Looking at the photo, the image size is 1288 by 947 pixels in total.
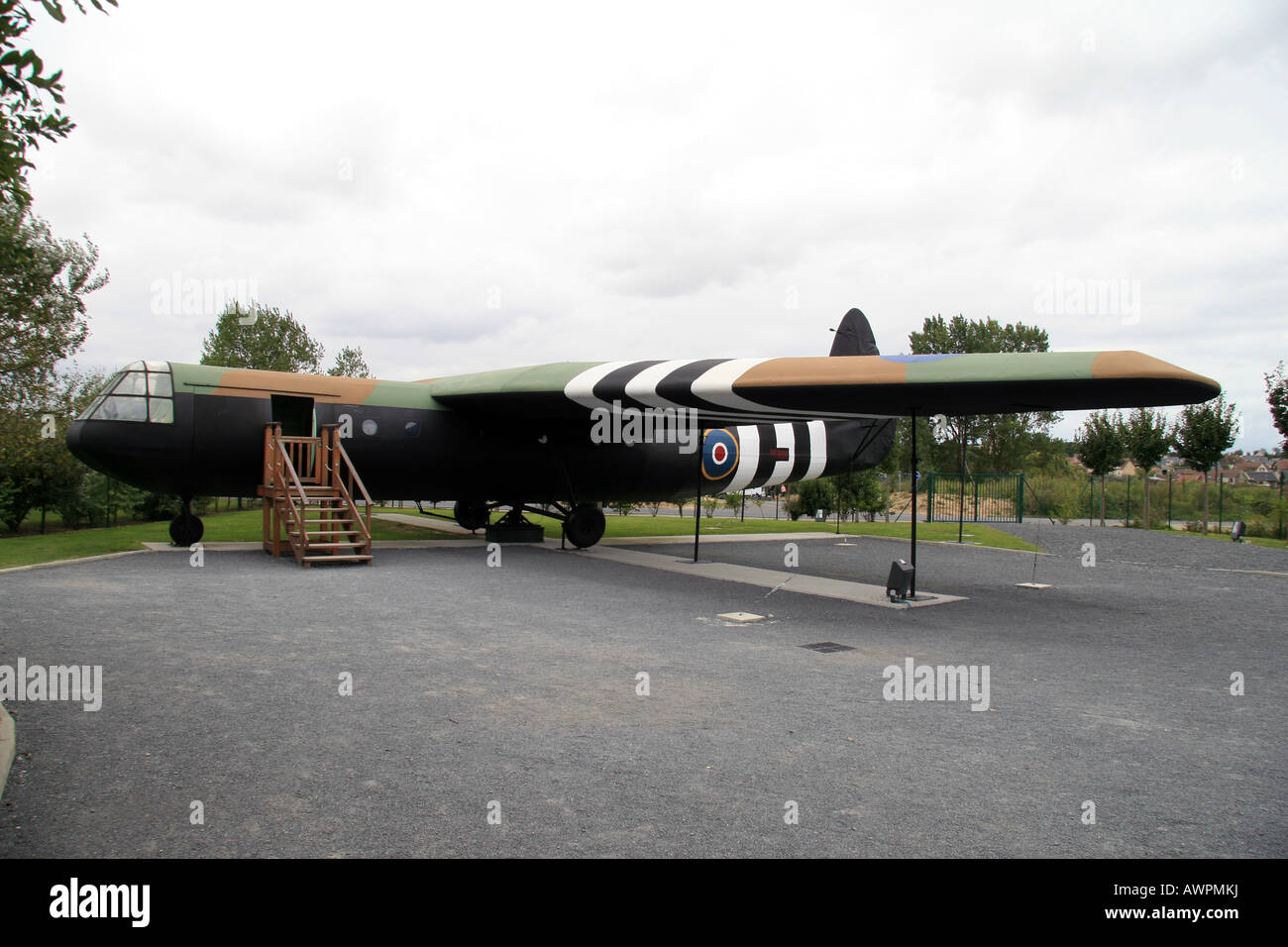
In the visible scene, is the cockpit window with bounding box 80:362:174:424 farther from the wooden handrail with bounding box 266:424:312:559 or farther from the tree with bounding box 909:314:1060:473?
the tree with bounding box 909:314:1060:473

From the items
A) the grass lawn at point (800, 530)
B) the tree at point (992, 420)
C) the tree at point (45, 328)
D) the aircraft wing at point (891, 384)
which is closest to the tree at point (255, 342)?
the tree at point (45, 328)

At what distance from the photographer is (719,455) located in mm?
20125

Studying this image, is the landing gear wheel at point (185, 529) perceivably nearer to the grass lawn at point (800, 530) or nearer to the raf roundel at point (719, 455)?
the grass lawn at point (800, 530)

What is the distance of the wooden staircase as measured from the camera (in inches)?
511

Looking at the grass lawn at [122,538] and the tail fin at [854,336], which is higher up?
the tail fin at [854,336]

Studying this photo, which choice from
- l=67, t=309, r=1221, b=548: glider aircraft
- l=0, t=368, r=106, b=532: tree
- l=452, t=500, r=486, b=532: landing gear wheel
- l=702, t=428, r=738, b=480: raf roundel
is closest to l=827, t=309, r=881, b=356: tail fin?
l=67, t=309, r=1221, b=548: glider aircraft

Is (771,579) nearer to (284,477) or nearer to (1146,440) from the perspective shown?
(284,477)

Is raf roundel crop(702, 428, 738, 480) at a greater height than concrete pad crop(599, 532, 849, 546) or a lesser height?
greater

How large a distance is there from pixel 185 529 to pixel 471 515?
21.7 feet

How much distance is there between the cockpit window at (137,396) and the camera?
528 inches

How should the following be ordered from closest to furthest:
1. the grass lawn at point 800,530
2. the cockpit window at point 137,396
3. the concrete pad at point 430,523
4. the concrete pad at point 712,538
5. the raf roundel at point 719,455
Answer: the cockpit window at point 137,396 → the concrete pad at point 712,538 → the raf roundel at point 719,455 → the concrete pad at point 430,523 → the grass lawn at point 800,530

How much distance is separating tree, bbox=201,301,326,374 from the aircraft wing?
993 inches

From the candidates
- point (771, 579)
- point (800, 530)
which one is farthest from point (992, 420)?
point (771, 579)

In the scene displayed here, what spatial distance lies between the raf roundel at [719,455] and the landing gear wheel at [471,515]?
19.0ft
